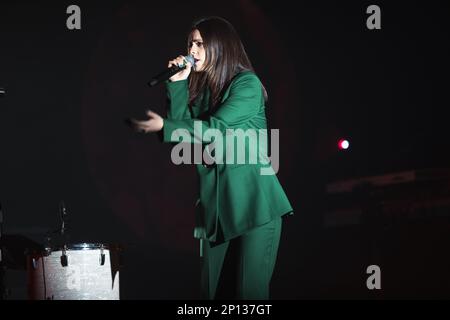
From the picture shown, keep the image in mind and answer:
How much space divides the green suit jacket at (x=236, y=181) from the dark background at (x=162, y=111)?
6.92 feet

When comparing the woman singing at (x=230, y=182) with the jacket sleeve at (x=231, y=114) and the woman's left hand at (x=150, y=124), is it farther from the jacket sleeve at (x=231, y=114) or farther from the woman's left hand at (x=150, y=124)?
the woman's left hand at (x=150, y=124)

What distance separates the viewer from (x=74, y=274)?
127 inches

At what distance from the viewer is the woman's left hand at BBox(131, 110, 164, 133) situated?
1739mm

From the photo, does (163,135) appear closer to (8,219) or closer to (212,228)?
(212,228)

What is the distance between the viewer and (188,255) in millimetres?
4680

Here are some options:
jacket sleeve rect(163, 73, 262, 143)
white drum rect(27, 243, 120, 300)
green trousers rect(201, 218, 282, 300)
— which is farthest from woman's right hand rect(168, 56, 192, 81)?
white drum rect(27, 243, 120, 300)

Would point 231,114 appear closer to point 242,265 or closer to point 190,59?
point 190,59

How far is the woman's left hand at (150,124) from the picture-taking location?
1739 mm

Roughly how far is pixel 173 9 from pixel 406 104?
1.81m

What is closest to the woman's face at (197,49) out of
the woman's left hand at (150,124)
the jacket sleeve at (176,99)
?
the jacket sleeve at (176,99)

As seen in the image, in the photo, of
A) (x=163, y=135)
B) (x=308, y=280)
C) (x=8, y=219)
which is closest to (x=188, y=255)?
(x=308, y=280)

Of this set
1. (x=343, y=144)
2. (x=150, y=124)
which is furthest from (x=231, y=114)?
(x=343, y=144)

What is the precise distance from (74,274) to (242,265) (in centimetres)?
146

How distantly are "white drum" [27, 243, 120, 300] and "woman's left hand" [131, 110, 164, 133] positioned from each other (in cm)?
165
